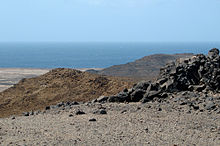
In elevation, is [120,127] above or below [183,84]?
below

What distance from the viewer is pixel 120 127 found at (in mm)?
11594

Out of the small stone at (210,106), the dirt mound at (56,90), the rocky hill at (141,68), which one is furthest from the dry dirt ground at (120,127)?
the rocky hill at (141,68)

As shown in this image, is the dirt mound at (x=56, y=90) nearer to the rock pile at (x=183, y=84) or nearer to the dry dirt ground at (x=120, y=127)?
the rock pile at (x=183, y=84)

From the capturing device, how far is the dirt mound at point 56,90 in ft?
77.6

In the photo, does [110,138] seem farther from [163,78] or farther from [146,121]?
[163,78]

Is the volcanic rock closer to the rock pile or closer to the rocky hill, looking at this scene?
the rock pile

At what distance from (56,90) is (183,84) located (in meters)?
12.3

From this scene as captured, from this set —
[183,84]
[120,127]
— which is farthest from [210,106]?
[120,127]

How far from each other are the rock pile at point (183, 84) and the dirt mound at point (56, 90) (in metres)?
6.92

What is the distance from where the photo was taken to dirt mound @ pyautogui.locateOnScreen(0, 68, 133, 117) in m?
23.7

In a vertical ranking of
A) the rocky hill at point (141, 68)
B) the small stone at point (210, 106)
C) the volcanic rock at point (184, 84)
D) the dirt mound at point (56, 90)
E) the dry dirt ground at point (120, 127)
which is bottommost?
the rocky hill at point (141, 68)

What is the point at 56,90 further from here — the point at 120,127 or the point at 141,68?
the point at 141,68

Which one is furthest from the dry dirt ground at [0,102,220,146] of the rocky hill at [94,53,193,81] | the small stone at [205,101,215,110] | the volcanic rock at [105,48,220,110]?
the rocky hill at [94,53,193,81]

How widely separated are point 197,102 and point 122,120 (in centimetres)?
379
